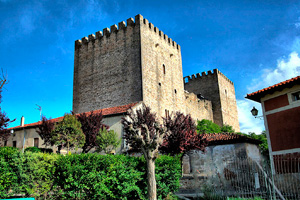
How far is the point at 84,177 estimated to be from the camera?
376 inches

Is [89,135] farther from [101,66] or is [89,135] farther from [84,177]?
[101,66]

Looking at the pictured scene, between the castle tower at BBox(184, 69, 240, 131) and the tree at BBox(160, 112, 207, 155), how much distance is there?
68.2 ft

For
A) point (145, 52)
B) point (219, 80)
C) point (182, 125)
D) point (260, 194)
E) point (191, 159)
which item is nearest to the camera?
point (260, 194)

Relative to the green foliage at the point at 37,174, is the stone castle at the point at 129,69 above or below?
above

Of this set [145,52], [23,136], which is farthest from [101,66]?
[23,136]

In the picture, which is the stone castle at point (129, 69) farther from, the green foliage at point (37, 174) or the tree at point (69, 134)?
the green foliage at point (37, 174)

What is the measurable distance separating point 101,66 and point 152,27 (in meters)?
5.99

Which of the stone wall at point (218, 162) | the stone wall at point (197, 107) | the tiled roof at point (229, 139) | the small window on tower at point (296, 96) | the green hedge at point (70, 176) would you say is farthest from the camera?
the stone wall at point (197, 107)

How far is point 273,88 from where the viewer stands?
13.3 metres

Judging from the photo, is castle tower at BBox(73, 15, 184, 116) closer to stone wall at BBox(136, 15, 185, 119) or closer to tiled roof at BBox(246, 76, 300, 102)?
stone wall at BBox(136, 15, 185, 119)

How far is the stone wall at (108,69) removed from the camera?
22281 millimetres

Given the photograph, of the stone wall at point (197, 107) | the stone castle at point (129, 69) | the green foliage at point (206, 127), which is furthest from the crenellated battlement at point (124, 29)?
the green foliage at point (206, 127)

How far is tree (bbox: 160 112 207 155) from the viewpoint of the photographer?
50.4ft

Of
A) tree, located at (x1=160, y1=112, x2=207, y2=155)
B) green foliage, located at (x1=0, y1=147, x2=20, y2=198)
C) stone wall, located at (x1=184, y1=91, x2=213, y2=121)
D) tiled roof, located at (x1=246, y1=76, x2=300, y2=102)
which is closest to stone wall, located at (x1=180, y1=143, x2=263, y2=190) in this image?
tree, located at (x1=160, y1=112, x2=207, y2=155)
